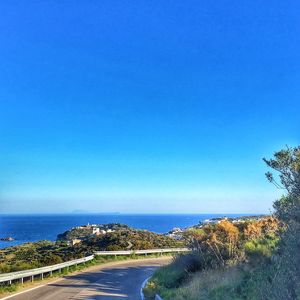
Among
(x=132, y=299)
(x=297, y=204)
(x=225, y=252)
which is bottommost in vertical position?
(x=132, y=299)

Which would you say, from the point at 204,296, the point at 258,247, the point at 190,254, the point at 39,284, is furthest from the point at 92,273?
the point at 204,296

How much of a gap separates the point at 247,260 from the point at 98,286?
7.27 metres

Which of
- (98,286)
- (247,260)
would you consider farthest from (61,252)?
(247,260)

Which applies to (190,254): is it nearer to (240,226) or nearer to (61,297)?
(240,226)

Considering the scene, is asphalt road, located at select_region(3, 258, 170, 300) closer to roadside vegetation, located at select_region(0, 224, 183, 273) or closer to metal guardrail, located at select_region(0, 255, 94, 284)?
metal guardrail, located at select_region(0, 255, 94, 284)

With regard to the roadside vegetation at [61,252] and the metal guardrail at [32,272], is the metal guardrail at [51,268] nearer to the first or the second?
the metal guardrail at [32,272]

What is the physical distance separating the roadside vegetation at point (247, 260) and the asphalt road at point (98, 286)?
1306 mm

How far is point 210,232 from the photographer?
23766 mm

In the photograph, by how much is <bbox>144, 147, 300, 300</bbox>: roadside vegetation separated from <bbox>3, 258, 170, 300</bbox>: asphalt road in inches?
51.4

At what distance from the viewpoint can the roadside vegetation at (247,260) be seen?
663 cm

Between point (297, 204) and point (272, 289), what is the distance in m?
1.34

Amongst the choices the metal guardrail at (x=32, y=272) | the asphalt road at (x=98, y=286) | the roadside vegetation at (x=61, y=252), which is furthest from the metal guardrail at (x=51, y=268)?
the asphalt road at (x=98, y=286)

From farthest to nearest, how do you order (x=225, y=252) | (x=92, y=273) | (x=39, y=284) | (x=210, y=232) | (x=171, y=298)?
(x=92, y=273) < (x=210, y=232) < (x=39, y=284) < (x=225, y=252) < (x=171, y=298)

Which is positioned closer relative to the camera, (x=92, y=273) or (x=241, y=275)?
(x=241, y=275)
